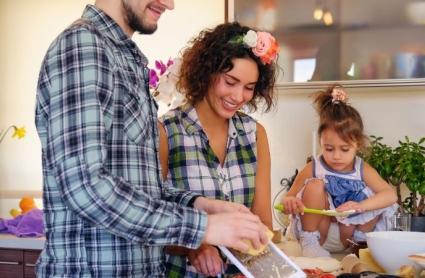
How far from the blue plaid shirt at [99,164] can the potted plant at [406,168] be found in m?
1.16

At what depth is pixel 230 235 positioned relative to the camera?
88 cm

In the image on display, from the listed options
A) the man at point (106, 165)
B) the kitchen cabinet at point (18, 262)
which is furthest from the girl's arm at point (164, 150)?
the kitchen cabinet at point (18, 262)

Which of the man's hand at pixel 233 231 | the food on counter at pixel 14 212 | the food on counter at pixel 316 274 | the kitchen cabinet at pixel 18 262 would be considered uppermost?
the man's hand at pixel 233 231

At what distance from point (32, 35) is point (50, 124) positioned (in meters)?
2.11

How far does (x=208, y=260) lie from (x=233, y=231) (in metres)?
0.32

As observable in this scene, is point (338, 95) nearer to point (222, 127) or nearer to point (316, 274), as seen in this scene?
point (222, 127)

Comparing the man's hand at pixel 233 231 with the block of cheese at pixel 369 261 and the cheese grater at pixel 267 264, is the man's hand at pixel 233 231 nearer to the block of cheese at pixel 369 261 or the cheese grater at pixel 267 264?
the cheese grater at pixel 267 264

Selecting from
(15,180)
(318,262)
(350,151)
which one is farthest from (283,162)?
(15,180)

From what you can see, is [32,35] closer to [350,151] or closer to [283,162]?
[283,162]

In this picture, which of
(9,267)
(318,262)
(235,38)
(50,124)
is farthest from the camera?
(9,267)

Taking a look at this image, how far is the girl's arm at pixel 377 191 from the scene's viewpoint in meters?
1.90

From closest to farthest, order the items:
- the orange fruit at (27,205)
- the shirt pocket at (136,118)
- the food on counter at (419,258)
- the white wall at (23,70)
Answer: the shirt pocket at (136,118) < the food on counter at (419,258) < the orange fruit at (27,205) < the white wall at (23,70)

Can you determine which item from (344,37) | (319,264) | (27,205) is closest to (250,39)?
(319,264)

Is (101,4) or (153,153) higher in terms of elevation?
(101,4)
